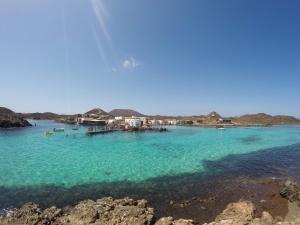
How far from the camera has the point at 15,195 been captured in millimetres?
14234

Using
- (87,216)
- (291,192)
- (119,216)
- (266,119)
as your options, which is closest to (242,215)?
(291,192)

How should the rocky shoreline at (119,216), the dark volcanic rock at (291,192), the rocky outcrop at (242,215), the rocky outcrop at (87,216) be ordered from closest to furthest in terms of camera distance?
the rocky shoreline at (119,216) → the rocky outcrop at (87,216) → the rocky outcrop at (242,215) → the dark volcanic rock at (291,192)

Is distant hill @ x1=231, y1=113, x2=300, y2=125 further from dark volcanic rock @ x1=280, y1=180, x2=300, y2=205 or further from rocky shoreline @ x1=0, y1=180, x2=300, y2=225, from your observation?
rocky shoreline @ x1=0, y1=180, x2=300, y2=225

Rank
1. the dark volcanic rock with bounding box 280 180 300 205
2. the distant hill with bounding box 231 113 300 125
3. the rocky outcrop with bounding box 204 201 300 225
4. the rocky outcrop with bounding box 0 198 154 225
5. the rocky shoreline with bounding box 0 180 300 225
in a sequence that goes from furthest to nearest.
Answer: the distant hill with bounding box 231 113 300 125 → the dark volcanic rock with bounding box 280 180 300 205 → the rocky outcrop with bounding box 204 201 300 225 → the rocky outcrop with bounding box 0 198 154 225 → the rocky shoreline with bounding box 0 180 300 225

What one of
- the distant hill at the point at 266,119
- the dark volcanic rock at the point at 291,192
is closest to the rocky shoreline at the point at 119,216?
the dark volcanic rock at the point at 291,192

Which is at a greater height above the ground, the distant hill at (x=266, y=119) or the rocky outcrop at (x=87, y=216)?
the distant hill at (x=266, y=119)

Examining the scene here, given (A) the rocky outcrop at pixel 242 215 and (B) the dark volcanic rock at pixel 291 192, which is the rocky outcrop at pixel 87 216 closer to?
(A) the rocky outcrop at pixel 242 215

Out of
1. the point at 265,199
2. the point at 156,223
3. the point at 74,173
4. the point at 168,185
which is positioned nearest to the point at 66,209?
the point at 156,223

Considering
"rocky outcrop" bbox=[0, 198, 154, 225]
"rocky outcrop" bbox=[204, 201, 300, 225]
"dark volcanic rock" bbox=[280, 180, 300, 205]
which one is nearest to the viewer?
"rocky outcrop" bbox=[0, 198, 154, 225]

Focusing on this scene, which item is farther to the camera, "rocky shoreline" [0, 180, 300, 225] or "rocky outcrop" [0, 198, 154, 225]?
"rocky outcrop" [0, 198, 154, 225]

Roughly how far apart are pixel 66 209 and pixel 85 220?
7.79ft

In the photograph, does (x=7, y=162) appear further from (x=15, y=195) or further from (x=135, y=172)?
(x=135, y=172)

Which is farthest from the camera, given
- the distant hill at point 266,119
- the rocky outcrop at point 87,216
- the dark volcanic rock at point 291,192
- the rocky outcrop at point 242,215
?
the distant hill at point 266,119

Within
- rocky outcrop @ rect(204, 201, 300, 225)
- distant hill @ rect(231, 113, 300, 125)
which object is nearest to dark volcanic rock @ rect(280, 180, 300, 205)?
rocky outcrop @ rect(204, 201, 300, 225)
